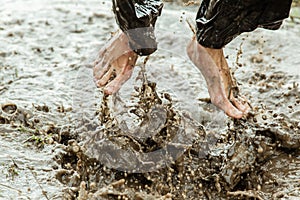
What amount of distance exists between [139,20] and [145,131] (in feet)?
2.62

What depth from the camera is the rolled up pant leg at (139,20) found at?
3.47m

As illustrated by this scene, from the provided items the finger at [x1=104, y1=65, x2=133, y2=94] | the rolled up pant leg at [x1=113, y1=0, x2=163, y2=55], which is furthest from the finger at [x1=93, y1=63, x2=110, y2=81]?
the rolled up pant leg at [x1=113, y1=0, x2=163, y2=55]

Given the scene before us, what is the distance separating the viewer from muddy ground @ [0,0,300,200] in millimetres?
3744

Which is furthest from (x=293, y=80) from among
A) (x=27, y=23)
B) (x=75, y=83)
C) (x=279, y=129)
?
(x=27, y=23)

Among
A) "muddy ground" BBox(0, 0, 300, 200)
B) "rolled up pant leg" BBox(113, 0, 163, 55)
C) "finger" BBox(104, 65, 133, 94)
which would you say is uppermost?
"rolled up pant leg" BBox(113, 0, 163, 55)

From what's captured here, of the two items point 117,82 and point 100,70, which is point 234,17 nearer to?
point 117,82

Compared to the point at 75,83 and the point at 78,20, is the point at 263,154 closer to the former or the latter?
the point at 75,83

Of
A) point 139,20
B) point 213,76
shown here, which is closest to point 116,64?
point 139,20

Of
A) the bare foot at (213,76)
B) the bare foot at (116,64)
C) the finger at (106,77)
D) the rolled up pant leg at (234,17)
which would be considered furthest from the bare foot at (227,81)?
the finger at (106,77)

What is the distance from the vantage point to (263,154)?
3.99 metres

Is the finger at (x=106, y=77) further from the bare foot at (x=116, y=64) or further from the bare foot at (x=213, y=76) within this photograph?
the bare foot at (x=213, y=76)

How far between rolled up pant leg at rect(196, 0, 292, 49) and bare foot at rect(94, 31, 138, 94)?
49 centimetres

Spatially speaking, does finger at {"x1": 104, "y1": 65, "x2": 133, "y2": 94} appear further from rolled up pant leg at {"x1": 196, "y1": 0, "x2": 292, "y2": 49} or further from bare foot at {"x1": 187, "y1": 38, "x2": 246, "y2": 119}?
rolled up pant leg at {"x1": 196, "y1": 0, "x2": 292, "y2": 49}

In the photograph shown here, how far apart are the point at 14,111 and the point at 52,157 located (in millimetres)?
615
